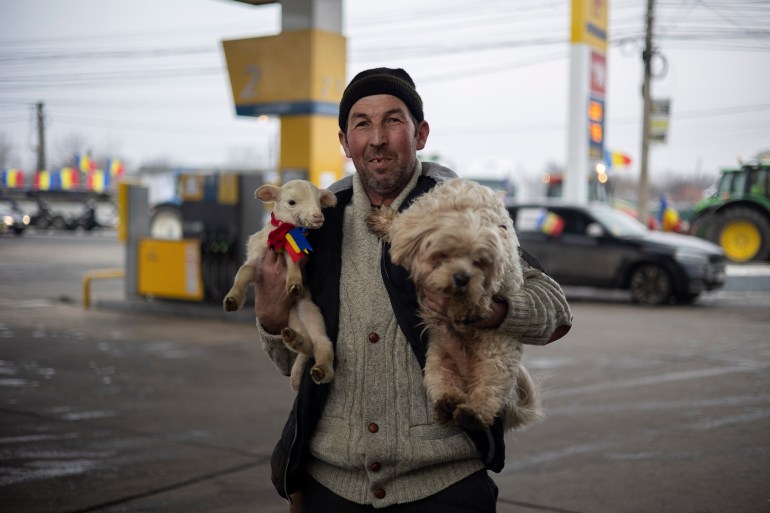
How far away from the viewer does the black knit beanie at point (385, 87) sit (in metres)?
2.68

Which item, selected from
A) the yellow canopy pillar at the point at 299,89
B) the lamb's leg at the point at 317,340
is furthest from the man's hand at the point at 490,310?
the yellow canopy pillar at the point at 299,89

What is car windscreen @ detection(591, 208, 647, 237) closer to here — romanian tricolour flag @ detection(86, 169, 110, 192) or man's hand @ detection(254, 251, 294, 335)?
man's hand @ detection(254, 251, 294, 335)

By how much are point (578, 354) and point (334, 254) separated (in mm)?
8140

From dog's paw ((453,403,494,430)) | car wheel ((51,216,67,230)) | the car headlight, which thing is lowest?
car wheel ((51,216,67,230))

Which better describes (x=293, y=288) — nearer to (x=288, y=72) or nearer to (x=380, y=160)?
(x=380, y=160)

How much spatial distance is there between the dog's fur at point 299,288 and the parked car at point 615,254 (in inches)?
521

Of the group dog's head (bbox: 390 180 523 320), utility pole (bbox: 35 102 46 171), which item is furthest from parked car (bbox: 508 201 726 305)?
utility pole (bbox: 35 102 46 171)

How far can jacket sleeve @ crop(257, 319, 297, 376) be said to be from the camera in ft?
9.02

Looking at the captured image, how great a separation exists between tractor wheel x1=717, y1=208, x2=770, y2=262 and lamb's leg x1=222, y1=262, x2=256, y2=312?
23.2 m

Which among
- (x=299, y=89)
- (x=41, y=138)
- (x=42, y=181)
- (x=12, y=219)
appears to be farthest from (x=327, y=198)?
(x=41, y=138)

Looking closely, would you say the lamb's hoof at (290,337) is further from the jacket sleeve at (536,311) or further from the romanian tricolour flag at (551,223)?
the romanian tricolour flag at (551,223)

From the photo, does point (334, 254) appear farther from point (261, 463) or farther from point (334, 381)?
point (261, 463)

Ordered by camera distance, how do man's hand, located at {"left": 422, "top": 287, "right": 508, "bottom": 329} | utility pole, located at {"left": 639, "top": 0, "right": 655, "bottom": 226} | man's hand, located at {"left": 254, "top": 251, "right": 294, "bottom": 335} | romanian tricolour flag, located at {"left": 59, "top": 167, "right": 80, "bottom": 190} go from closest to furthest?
man's hand, located at {"left": 422, "top": 287, "right": 508, "bottom": 329} → man's hand, located at {"left": 254, "top": 251, "right": 294, "bottom": 335} → utility pole, located at {"left": 639, "top": 0, "right": 655, "bottom": 226} → romanian tricolour flag, located at {"left": 59, "top": 167, "right": 80, "bottom": 190}

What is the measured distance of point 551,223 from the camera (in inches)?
637
